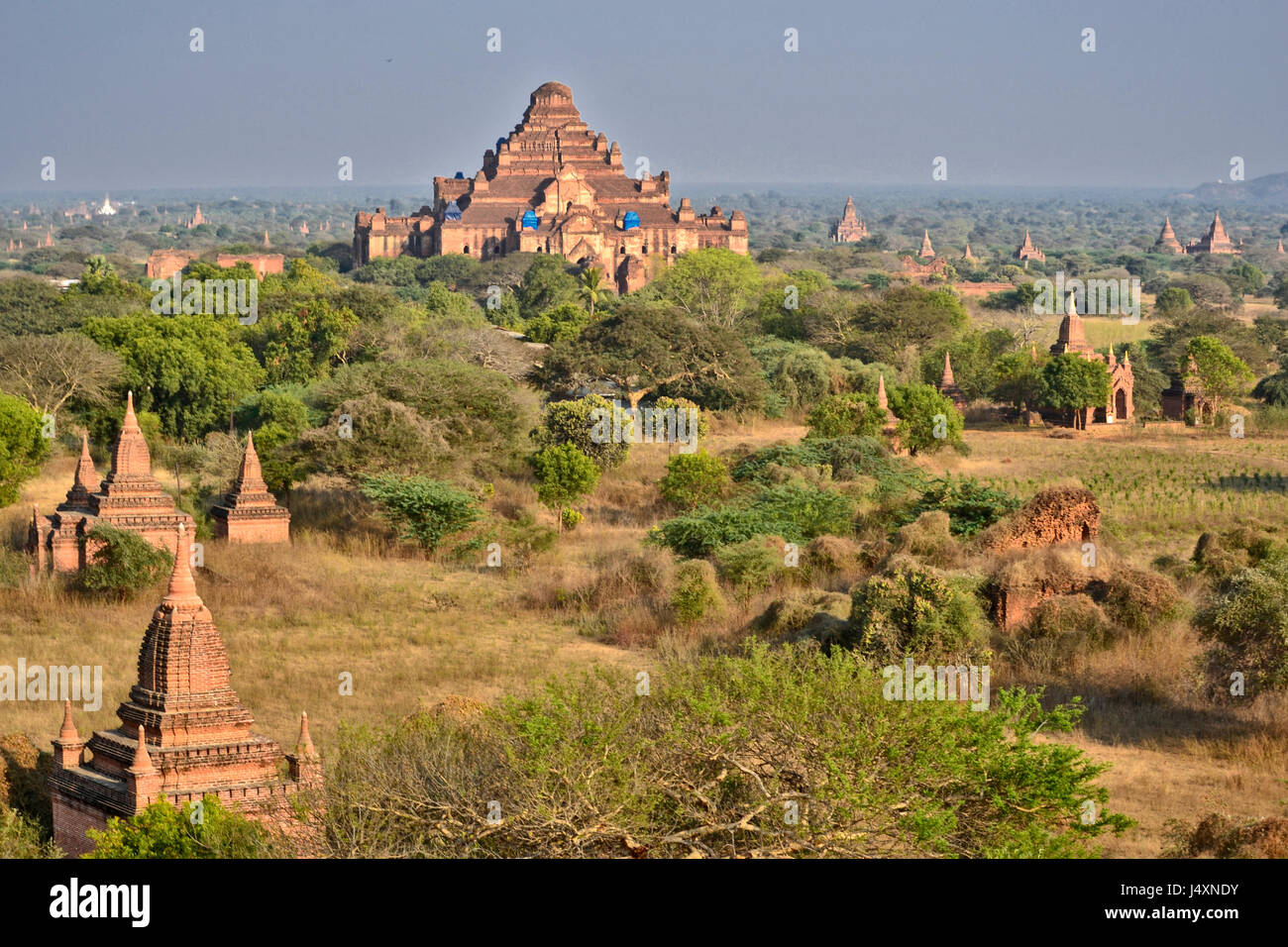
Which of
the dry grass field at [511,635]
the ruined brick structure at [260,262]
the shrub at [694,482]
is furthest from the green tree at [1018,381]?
the ruined brick structure at [260,262]

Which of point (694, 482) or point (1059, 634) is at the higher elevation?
point (694, 482)

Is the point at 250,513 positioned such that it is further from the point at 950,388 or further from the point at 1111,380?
the point at 1111,380

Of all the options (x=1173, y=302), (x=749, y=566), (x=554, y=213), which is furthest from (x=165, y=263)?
(x=749, y=566)

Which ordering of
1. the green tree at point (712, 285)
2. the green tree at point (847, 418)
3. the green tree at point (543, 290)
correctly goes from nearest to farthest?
the green tree at point (847, 418), the green tree at point (712, 285), the green tree at point (543, 290)

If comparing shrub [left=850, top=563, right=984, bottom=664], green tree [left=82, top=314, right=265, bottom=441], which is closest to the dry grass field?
shrub [left=850, top=563, right=984, bottom=664]

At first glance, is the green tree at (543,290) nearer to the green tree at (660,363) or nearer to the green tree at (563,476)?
the green tree at (660,363)
